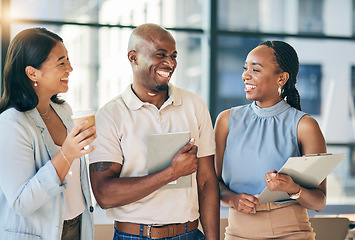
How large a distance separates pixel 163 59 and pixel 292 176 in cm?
71

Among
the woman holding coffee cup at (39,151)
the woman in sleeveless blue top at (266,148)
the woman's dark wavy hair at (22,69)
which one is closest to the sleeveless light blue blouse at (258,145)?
the woman in sleeveless blue top at (266,148)

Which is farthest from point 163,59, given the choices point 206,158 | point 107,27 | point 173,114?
point 107,27

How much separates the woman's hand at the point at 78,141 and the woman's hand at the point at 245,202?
2.23 ft

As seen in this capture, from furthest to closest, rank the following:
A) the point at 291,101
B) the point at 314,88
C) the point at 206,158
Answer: the point at 314,88 < the point at 291,101 < the point at 206,158

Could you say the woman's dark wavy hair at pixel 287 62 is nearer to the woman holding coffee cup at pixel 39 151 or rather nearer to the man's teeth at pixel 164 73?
the man's teeth at pixel 164 73

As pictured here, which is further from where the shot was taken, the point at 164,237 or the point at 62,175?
the point at 164,237

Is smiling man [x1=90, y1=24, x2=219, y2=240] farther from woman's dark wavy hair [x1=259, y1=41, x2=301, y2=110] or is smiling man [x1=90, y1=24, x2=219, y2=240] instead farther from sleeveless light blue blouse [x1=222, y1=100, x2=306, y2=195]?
woman's dark wavy hair [x1=259, y1=41, x2=301, y2=110]

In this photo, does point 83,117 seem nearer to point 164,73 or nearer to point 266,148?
point 164,73

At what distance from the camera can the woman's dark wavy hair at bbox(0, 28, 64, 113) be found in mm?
1668

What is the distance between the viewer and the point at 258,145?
6.33 ft

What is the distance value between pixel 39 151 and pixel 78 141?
0.71 ft

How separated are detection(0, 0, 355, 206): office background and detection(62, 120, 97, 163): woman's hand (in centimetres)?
279

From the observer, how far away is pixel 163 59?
180cm

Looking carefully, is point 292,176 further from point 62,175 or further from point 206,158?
point 62,175
